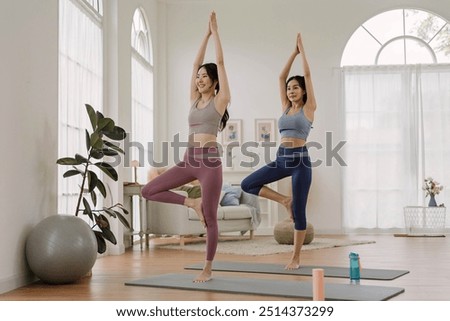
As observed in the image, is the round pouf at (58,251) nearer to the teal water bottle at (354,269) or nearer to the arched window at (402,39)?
the teal water bottle at (354,269)

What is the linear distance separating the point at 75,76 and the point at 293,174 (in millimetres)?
2225

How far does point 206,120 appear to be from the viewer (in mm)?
4383

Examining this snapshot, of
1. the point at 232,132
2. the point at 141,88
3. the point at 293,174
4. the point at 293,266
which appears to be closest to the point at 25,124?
the point at 293,174

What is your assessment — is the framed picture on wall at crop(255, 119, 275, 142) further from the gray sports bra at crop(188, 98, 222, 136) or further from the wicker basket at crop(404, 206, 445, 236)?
the gray sports bra at crop(188, 98, 222, 136)

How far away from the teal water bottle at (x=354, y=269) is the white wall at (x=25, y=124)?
2.21 metres

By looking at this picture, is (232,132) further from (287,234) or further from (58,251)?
(58,251)

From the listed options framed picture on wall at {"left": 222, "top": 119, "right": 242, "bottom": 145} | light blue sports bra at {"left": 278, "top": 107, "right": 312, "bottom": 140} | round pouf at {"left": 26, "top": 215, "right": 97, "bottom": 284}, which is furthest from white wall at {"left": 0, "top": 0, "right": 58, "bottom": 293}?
framed picture on wall at {"left": 222, "top": 119, "right": 242, "bottom": 145}

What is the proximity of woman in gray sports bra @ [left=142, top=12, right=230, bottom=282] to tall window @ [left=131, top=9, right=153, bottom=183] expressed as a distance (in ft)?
11.6

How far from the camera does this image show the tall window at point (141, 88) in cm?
805

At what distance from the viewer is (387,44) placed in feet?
31.3

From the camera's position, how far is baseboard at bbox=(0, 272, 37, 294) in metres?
4.19

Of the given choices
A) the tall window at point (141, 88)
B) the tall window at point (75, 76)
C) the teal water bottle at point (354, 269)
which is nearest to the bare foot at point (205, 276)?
the teal water bottle at point (354, 269)

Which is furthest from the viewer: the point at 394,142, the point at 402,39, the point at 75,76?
the point at 402,39
